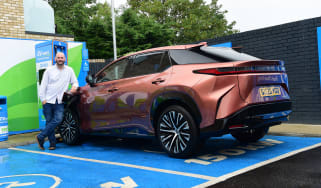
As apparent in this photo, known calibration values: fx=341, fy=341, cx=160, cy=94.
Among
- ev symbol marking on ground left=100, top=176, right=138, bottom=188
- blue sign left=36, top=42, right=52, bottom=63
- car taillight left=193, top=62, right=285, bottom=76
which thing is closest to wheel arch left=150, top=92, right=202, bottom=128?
car taillight left=193, top=62, right=285, bottom=76

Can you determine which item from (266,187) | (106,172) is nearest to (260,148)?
(266,187)

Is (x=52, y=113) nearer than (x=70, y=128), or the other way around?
(x=52, y=113)

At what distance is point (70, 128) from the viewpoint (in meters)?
7.40

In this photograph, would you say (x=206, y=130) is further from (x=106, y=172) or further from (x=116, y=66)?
(x=116, y=66)

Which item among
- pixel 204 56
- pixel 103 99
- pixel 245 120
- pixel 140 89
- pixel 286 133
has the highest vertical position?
pixel 204 56

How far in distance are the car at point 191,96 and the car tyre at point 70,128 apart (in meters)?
0.90

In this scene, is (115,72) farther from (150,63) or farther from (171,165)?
(171,165)

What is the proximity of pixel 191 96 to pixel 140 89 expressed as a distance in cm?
110

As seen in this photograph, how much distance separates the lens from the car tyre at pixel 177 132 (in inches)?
198

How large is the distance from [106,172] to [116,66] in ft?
7.78

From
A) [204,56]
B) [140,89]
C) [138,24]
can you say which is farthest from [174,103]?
[138,24]

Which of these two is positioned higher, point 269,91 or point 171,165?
point 269,91

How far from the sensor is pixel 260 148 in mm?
5875

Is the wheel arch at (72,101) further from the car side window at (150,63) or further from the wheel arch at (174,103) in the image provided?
the wheel arch at (174,103)
